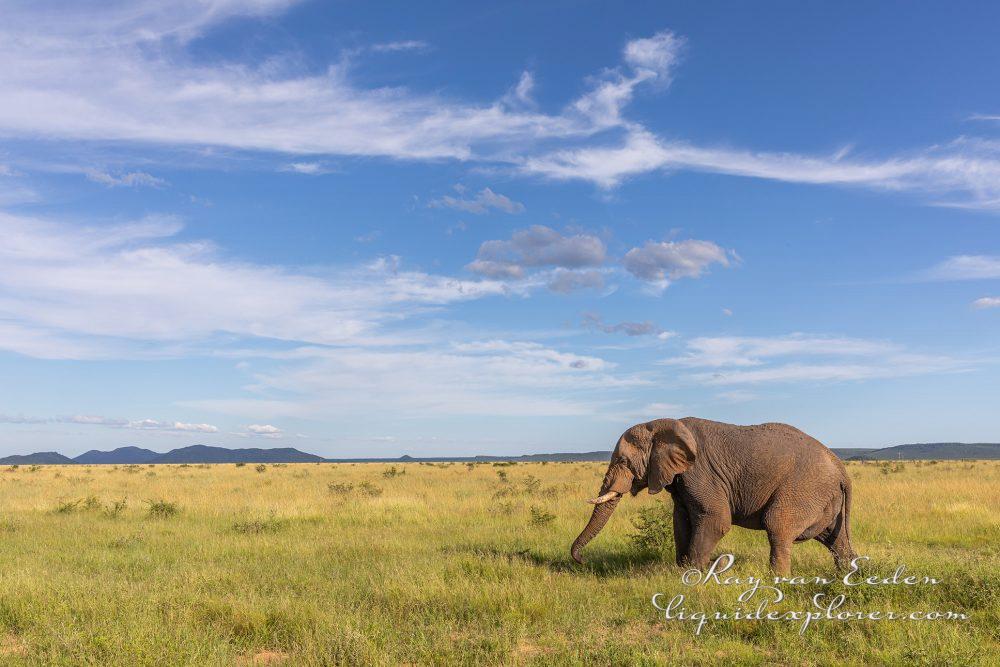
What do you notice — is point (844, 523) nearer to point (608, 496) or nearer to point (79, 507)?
point (608, 496)

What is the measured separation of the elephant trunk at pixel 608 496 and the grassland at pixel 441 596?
55 centimetres

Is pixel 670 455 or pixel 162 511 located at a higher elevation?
pixel 670 455

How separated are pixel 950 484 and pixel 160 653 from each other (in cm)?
2431

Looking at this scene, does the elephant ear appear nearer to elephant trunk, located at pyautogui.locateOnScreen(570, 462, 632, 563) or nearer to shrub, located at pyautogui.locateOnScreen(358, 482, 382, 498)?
elephant trunk, located at pyautogui.locateOnScreen(570, 462, 632, 563)

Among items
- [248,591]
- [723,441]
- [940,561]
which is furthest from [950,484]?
[248,591]

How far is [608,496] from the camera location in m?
9.66

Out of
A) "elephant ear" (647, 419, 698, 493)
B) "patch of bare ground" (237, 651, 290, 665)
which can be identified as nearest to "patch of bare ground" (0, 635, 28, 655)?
"patch of bare ground" (237, 651, 290, 665)

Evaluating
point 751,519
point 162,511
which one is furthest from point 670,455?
point 162,511

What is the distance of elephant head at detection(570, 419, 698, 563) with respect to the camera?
942cm

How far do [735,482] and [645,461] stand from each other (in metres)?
1.23

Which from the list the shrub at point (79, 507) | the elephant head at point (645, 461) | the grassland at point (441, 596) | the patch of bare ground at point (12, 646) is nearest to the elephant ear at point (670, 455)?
the elephant head at point (645, 461)

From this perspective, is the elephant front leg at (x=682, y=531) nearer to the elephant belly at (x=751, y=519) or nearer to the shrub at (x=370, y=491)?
the elephant belly at (x=751, y=519)

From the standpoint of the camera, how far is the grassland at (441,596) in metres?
6.59

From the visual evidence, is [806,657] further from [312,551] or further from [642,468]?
[312,551]
